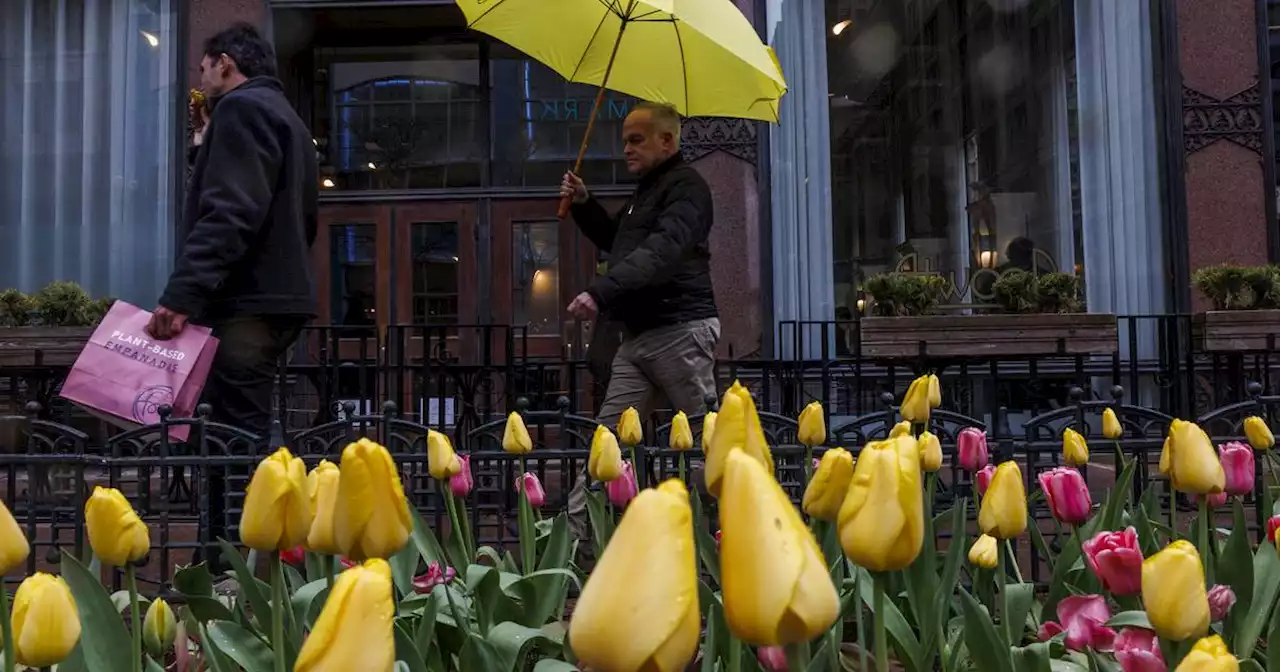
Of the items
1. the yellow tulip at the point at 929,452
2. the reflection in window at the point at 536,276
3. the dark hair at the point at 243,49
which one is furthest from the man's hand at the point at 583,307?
the reflection in window at the point at 536,276

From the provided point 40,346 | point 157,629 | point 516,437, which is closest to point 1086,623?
point 516,437

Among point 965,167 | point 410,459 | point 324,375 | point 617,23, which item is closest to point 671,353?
point 410,459

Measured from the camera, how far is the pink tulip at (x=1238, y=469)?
6.83ft

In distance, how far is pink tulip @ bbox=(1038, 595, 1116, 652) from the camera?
1.58m

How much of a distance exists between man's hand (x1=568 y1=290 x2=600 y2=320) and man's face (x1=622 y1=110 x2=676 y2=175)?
0.80m

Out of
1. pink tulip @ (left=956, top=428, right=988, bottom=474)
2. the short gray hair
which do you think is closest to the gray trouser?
the short gray hair

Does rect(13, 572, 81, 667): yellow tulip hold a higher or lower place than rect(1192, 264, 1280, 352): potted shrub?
lower

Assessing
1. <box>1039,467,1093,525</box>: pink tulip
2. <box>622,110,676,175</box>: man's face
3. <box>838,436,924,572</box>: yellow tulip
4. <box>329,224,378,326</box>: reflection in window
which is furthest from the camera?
<box>329,224,378,326</box>: reflection in window

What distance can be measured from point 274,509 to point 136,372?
8.82 ft

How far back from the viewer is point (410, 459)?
3.14 metres

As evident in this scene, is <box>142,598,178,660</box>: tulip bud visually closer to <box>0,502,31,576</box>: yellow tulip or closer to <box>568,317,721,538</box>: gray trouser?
<box>0,502,31,576</box>: yellow tulip

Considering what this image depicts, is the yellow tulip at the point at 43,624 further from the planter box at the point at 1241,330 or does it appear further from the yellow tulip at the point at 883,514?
the planter box at the point at 1241,330

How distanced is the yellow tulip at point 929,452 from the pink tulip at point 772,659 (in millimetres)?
734

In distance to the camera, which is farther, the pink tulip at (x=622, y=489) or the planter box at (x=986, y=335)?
the planter box at (x=986, y=335)
